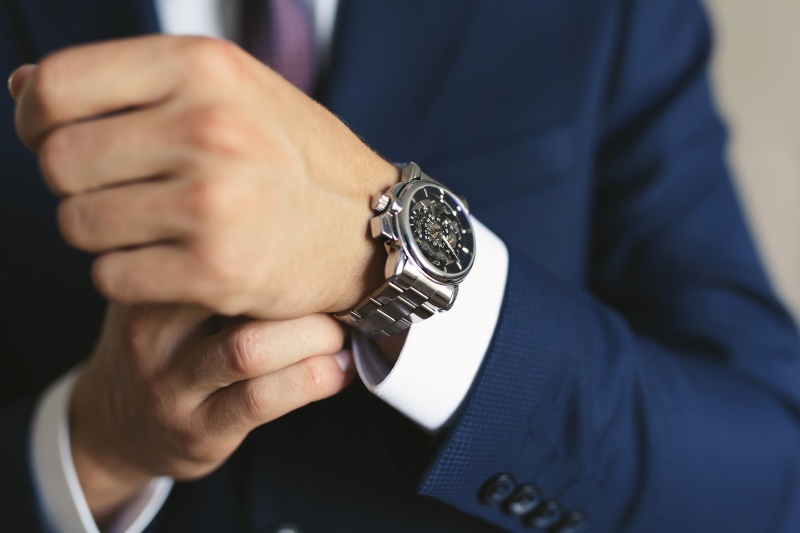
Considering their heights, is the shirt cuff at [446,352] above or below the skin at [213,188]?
below

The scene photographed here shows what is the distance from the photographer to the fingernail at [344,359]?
1.86 ft

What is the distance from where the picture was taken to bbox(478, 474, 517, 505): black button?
2.20 feet

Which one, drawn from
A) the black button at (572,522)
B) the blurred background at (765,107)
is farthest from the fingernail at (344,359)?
the blurred background at (765,107)

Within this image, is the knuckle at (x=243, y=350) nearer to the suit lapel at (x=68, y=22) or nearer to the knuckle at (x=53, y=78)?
the knuckle at (x=53, y=78)

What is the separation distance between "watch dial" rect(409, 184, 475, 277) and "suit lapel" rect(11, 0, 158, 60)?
17.0 inches

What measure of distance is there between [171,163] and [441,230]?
8.8 inches

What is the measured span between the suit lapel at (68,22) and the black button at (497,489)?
0.62m

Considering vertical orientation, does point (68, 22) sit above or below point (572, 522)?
above

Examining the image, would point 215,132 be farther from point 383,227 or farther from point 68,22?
point 68,22

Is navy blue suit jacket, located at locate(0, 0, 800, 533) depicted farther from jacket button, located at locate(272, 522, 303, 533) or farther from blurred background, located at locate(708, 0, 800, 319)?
blurred background, located at locate(708, 0, 800, 319)

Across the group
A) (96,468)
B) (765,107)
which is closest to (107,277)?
(96,468)

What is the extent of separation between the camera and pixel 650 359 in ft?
2.60

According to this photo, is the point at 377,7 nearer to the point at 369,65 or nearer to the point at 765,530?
the point at 369,65

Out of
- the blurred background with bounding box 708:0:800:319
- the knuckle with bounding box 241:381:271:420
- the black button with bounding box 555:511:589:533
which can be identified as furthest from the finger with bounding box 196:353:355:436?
the blurred background with bounding box 708:0:800:319
